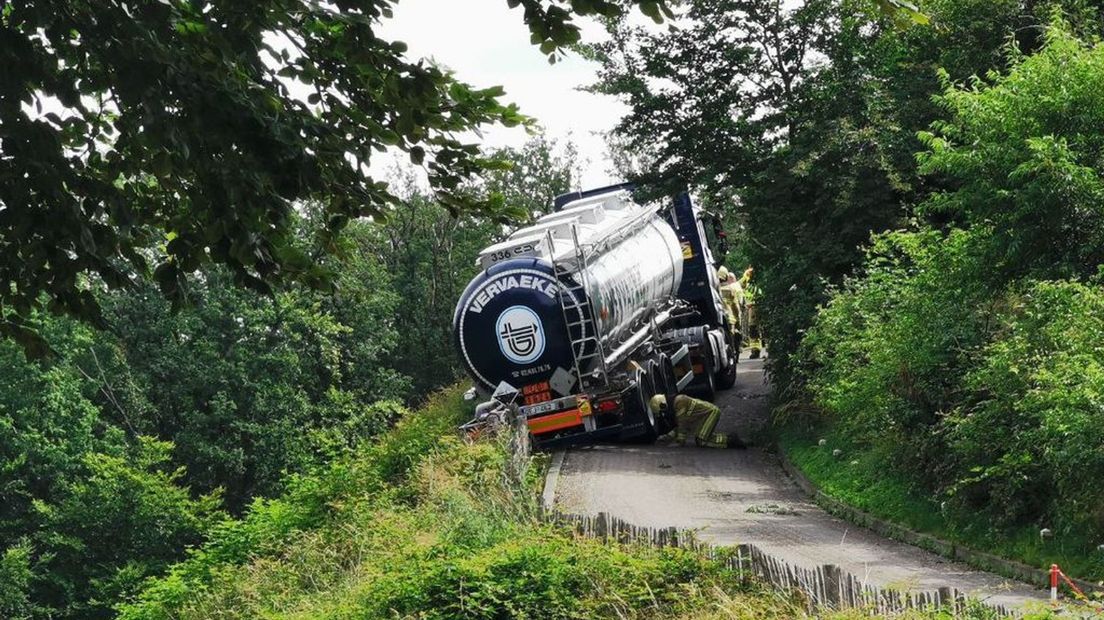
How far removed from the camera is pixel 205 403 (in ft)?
158

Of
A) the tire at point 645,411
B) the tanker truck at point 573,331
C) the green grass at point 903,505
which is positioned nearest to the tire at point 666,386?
the tanker truck at point 573,331

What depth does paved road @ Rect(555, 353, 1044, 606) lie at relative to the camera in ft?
45.7

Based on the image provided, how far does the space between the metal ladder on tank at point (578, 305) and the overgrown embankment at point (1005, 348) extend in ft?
12.0

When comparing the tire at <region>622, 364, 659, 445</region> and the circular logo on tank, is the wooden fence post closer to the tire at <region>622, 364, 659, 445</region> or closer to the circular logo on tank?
the circular logo on tank

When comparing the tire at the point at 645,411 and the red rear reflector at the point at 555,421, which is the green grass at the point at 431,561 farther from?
the tire at the point at 645,411

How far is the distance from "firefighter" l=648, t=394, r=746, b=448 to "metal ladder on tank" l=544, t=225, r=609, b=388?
2983 millimetres

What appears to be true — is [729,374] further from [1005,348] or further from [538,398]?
[1005,348]

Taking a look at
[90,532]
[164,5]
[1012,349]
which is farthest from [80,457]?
[164,5]

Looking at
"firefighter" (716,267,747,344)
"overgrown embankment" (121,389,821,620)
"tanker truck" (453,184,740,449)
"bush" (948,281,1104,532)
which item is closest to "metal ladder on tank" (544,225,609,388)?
"tanker truck" (453,184,740,449)

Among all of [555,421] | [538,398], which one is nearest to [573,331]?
[538,398]

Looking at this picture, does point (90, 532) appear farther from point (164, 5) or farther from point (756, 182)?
point (164, 5)

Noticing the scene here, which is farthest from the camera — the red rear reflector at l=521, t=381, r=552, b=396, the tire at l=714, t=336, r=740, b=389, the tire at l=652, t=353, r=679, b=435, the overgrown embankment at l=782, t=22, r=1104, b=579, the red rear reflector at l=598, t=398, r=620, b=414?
the tire at l=714, t=336, r=740, b=389

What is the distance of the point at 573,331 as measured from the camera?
70.4 feet

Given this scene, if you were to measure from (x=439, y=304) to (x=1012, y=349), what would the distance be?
47.4 m
